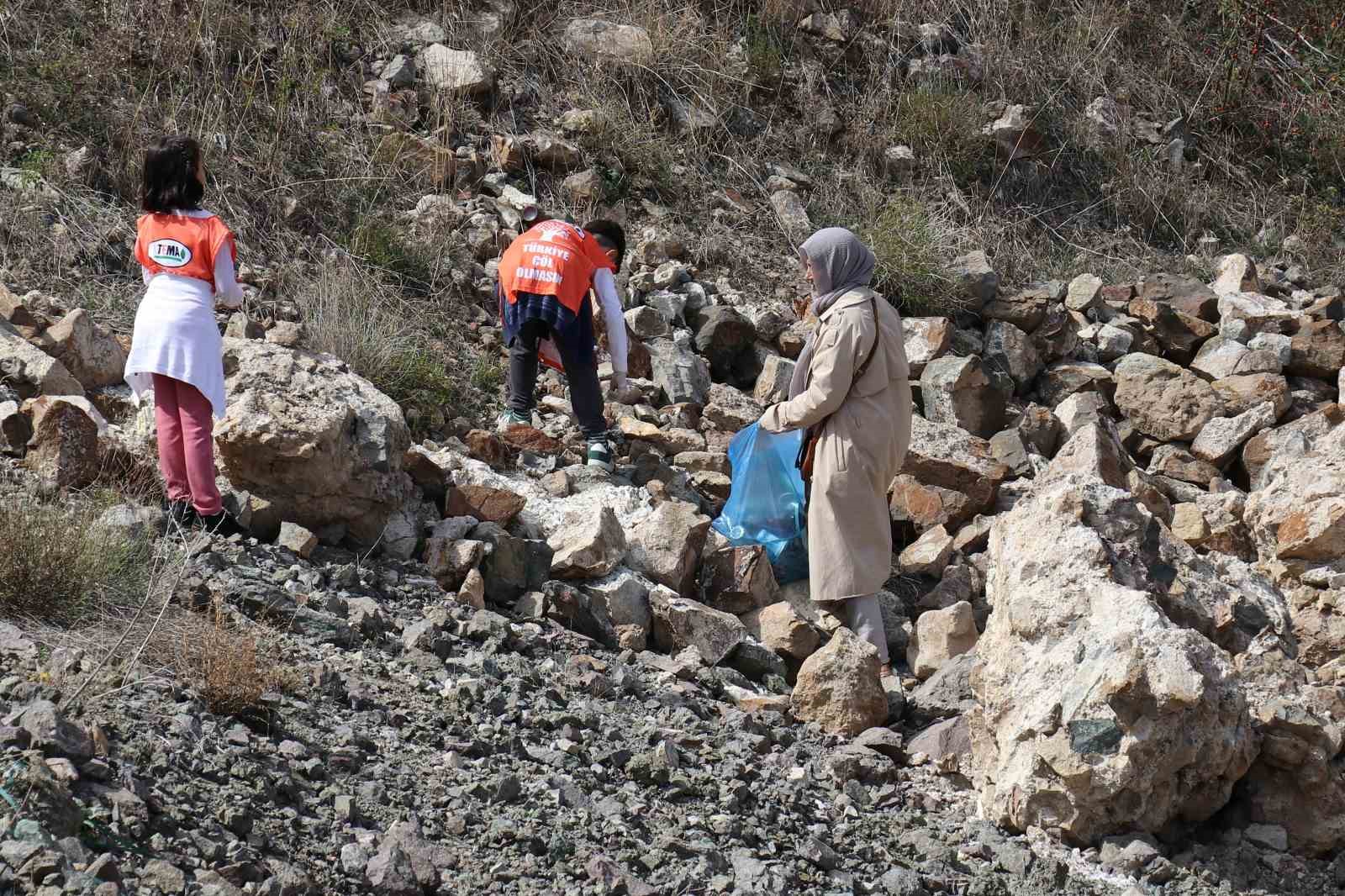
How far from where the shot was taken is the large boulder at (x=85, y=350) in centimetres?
511

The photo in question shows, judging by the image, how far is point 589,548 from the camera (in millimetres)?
4578

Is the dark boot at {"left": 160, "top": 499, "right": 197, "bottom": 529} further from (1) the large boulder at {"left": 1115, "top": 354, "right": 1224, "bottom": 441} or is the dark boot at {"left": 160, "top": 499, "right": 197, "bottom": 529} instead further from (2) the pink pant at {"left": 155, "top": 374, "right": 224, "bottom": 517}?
(1) the large boulder at {"left": 1115, "top": 354, "right": 1224, "bottom": 441}

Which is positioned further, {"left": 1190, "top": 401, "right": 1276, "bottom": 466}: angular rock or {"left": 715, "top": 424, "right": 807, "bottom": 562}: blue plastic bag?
{"left": 1190, "top": 401, "right": 1276, "bottom": 466}: angular rock

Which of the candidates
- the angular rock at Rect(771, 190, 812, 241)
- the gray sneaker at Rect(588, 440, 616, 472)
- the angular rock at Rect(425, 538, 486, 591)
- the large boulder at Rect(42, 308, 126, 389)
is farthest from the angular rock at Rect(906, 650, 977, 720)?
the angular rock at Rect(771, 190, 812, 241)

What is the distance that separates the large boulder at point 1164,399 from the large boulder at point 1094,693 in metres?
2.89

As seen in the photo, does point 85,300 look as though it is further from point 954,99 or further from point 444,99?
point 954,99

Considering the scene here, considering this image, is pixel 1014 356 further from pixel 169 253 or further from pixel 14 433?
pixel 14 433

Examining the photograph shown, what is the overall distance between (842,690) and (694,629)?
632 millimetres

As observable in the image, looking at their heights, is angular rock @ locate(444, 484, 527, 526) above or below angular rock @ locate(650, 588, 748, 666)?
above

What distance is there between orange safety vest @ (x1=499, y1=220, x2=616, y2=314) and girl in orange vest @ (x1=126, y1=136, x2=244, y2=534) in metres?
1.55

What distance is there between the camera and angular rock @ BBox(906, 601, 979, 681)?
4508mm

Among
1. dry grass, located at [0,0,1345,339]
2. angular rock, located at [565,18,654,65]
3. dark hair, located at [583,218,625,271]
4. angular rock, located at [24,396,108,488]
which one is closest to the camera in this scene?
angular rock, located at [24,396,108,488]

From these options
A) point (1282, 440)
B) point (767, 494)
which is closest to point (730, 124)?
point (1282, 440)

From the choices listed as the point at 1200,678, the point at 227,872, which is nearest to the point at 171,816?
the point at 227,872
